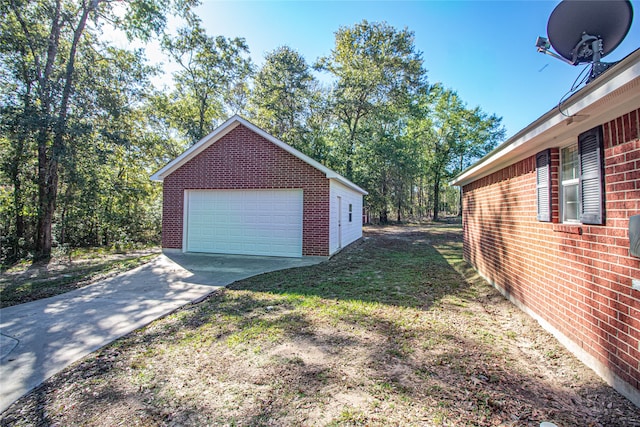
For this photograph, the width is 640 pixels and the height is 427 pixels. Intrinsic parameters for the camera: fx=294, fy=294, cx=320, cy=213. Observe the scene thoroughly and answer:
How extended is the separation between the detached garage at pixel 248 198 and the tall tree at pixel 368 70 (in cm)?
1586

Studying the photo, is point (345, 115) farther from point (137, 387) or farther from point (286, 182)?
point (137, 387)

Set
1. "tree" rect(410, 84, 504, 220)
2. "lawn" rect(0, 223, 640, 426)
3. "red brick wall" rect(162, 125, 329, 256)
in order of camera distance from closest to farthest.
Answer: "lawn" rect(0, 223, 640, 426), "red brick wall" rect(162, 125, 329, 256), "tree" rect(410, 84, 504, 220)

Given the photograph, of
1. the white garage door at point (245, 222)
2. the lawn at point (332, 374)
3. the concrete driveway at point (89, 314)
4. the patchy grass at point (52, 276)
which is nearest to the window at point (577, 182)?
the lawn at point (332, 374)

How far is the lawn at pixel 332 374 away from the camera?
2393 millimetres

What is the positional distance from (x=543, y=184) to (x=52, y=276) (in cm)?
1073

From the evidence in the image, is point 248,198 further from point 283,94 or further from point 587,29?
point 283,94

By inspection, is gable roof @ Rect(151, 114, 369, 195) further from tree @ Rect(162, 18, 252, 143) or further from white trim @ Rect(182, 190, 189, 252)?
tree @ Rect(162, 18, 252, 143)

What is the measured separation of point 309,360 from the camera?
3.26 meters

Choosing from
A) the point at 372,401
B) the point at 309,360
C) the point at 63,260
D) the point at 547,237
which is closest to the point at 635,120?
the point at 547,237

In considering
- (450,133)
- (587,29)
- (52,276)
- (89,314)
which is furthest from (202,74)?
(450,133)

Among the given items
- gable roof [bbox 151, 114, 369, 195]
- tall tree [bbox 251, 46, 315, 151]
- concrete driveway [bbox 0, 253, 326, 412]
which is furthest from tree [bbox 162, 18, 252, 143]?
concrete driveway [bbox 0, 253, 326, 412]

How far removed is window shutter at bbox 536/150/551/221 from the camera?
3.97 metres

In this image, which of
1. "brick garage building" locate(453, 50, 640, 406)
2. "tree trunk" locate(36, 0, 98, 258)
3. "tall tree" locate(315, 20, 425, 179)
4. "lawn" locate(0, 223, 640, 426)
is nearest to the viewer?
"lawn" locate(0, 223, 640, 426)

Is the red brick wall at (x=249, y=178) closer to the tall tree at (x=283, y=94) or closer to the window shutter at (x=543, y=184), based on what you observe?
the window shutter at (x=543, y=184)
